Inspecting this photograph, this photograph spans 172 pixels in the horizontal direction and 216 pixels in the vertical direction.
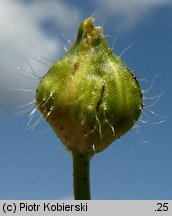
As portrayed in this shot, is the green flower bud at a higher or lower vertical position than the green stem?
higher

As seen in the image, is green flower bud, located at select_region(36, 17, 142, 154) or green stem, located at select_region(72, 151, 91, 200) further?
green flower bud, located at select_region(36, 17, 142, 154)

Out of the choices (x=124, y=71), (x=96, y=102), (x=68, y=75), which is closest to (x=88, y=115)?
(x=96, y=102)

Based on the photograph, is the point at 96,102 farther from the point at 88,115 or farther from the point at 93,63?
the point at 93,63

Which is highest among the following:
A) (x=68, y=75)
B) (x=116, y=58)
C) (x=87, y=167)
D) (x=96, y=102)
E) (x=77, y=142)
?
(x=116, y=58)

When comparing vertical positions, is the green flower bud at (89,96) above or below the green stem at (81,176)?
above
